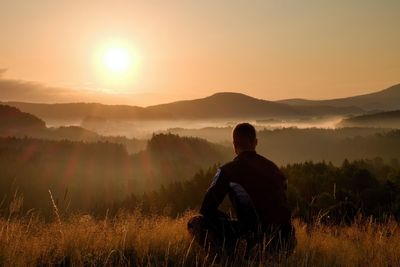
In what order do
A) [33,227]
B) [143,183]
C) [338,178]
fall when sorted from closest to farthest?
[33,227]
[338,178]
[143,183]

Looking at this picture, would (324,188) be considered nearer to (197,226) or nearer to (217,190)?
(197,226)

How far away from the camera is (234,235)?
707 cm

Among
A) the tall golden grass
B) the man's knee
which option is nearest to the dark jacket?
the man's knee

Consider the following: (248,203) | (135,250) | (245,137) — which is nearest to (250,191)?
(248,203)

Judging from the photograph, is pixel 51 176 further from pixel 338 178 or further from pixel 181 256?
pixel 181 256

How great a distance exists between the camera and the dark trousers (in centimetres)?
679

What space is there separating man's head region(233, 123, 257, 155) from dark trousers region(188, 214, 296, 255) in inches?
39.4

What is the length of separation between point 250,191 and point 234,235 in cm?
76

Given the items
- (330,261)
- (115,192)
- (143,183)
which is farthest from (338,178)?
(143,183)

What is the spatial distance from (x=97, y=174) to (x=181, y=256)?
626 ft

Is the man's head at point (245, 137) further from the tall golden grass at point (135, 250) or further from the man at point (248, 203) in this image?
the tall golden grass at point (135, 250)

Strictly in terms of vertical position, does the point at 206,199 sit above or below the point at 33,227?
above

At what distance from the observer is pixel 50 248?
691 centimetres

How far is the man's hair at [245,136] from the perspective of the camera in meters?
6.85
